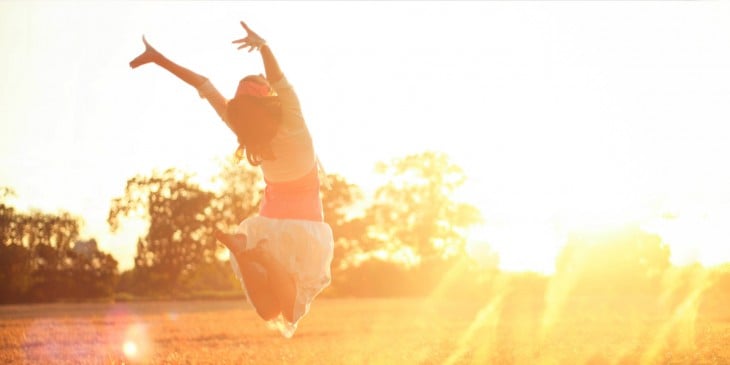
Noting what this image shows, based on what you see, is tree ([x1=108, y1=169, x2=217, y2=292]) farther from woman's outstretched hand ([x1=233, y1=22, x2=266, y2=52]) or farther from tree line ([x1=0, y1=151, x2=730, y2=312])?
woman's outstretched hand ([x1=233, y1=22, x2=266, y2=52])

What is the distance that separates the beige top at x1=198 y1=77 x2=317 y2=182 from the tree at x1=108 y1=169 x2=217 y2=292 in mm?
50375

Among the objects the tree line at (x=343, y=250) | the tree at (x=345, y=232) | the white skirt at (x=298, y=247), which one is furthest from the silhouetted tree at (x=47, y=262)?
the white skirt at (x=298, y=247)

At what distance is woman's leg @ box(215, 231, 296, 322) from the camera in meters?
6.63

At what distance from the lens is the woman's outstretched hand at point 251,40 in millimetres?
6180

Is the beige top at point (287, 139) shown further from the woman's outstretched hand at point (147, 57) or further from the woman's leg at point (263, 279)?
the woman's leg at point (263, 279)

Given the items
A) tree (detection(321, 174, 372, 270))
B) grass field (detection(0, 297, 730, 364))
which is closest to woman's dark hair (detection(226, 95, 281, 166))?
grass field (detection(0, 297, 730, 364))

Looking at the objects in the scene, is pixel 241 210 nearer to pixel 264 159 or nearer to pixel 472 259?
pixel 472 259

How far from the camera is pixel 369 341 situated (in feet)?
63.7

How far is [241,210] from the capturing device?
198 feet

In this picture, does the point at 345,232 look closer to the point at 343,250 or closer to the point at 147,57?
the point at 343,250

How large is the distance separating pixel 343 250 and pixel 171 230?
13061 millimetres

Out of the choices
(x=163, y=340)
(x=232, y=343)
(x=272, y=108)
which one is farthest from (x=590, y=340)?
(x=272, y=108)

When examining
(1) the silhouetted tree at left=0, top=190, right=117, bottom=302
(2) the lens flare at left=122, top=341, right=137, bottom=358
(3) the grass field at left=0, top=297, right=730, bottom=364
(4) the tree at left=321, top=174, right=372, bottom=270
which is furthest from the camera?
(4) the tree at left=321, top=174, right=372, bottom=270

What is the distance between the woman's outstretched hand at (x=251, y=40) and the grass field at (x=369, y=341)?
8218 millimetres
